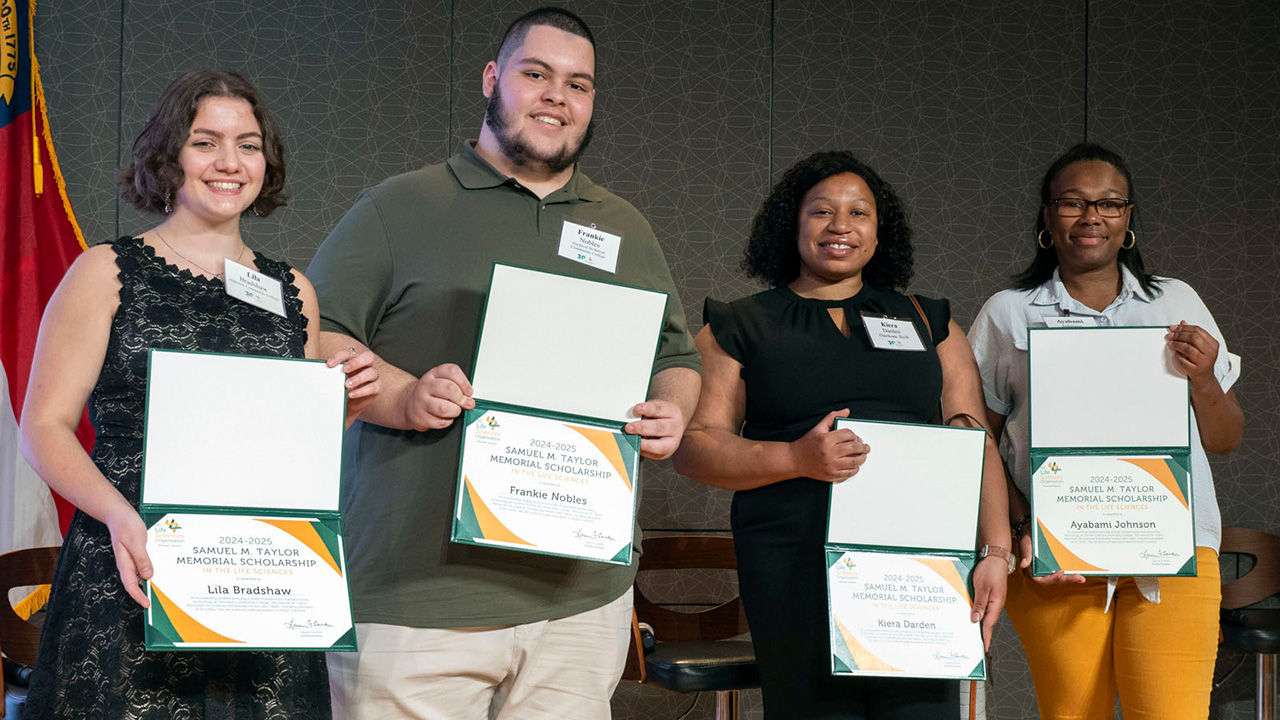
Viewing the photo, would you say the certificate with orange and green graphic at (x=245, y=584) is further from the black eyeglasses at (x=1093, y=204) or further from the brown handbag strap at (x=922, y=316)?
the black eyeglasses at (x=1093, y=204)

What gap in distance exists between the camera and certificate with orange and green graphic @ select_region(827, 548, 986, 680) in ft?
6.68

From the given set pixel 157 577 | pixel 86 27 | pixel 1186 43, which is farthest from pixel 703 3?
pixel 157 577

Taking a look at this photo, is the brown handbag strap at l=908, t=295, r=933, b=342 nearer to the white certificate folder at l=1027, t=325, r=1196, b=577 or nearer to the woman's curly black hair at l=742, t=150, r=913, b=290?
the woman's curly black hair at l=742, t=150, r=913, b=290

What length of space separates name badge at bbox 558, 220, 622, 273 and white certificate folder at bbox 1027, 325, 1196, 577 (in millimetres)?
954

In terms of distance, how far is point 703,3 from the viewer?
4.06 meters

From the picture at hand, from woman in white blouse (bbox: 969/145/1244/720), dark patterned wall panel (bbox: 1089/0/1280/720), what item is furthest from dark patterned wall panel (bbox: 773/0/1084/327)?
woman in white blouse (bbox: 969/145/1244/720)

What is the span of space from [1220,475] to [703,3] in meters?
2.67

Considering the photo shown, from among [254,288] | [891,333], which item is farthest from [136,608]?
[891,333]

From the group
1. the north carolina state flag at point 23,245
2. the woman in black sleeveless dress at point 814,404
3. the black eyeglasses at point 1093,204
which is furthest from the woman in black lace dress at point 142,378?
the north carolina state flag at point 23,245

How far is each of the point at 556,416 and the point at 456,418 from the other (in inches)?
7.1

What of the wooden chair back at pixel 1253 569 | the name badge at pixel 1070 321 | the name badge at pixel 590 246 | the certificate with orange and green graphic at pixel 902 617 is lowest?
the wooden chair back at pixel 1253 569

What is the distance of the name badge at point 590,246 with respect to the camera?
1979 mm

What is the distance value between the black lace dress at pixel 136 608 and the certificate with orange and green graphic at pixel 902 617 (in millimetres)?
953
